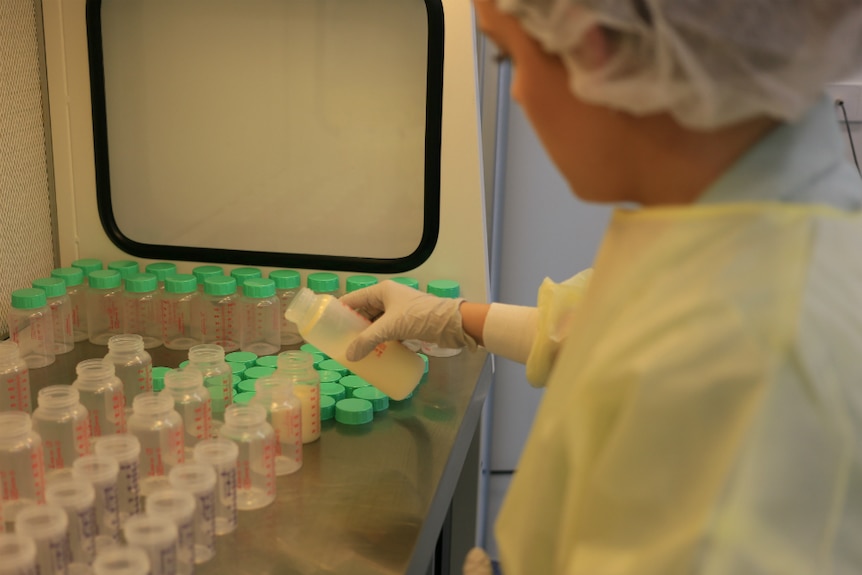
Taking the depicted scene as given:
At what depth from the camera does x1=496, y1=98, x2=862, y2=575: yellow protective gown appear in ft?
1.81

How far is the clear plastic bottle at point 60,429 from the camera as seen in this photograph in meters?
1.03

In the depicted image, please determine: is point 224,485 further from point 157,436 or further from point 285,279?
point 285,279

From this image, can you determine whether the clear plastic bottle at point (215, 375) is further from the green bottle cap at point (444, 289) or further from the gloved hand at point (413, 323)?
the green bottle cap at point (444, 289)

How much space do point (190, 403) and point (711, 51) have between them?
797 mm

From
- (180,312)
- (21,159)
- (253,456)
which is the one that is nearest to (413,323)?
(253,456)

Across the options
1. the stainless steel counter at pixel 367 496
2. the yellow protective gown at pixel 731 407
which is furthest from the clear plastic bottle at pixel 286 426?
the yellow protective gown at pixel 731 407

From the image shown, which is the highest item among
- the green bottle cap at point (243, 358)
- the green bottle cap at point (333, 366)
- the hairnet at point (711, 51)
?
the hairnet at point (711, 51)

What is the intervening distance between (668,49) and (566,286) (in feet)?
1.78

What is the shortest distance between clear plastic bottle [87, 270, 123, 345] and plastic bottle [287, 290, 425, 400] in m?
0.44

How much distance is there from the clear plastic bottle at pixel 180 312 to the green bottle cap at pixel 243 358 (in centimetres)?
14

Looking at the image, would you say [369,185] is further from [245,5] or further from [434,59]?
[245,5]

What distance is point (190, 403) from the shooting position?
3.69ft

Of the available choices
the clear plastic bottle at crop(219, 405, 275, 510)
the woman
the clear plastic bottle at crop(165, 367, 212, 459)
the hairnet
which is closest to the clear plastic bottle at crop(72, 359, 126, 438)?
the clear plastic bottle at crop(165, 367, 212, 459)

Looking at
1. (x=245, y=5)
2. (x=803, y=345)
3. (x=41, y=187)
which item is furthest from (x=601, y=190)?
(x=41, y=187)
